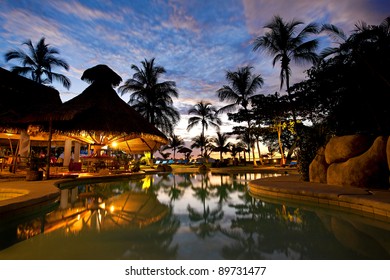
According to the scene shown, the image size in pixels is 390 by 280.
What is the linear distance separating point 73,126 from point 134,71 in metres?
13.7

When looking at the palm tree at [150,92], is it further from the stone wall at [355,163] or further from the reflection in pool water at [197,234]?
the reflection in pool water at [197,234]

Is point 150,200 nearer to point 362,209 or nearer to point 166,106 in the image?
point 362,209

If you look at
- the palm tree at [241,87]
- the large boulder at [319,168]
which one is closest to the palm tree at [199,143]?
the palm tree at [241,87]

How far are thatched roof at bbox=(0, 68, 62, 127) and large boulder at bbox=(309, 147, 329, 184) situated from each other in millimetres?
10999

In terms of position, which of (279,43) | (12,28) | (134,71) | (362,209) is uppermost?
(134,71)

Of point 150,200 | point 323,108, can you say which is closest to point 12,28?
point 150,200

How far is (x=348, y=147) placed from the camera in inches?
249

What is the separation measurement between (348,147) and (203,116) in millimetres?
26041

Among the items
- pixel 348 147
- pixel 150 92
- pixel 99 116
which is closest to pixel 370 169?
pixel 348 147

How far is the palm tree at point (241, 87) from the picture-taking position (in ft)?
78.6

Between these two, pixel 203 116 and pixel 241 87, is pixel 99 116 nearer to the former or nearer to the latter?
pixel 241 87

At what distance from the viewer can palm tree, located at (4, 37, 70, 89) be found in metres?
18.6
